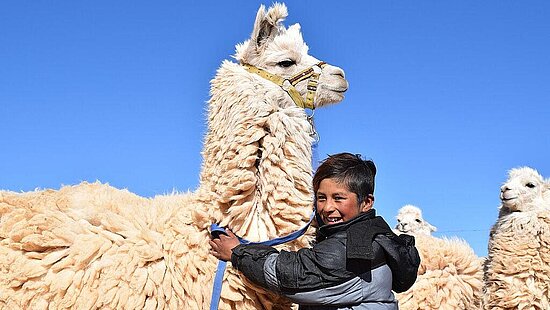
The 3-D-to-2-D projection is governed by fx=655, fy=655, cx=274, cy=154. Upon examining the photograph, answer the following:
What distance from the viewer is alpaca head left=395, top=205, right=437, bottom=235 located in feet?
34.9

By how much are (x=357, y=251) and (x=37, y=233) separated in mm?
1514

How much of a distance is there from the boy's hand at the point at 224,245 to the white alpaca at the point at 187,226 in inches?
1.3

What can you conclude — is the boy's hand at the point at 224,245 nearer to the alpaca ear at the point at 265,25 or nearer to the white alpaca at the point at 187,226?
the white alpaca at the point at 187,226

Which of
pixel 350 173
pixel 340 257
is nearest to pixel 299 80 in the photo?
pixel 350 173

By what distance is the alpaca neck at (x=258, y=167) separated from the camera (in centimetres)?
296

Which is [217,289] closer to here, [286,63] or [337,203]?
[337,203]

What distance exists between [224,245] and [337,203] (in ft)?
1.74

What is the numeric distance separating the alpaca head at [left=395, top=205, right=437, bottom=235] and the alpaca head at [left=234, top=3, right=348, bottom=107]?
7.34 m

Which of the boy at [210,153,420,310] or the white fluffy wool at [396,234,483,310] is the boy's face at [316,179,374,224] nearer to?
the boy at [210,153,420,310]

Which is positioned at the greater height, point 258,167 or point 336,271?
point 258,167

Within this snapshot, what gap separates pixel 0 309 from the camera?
9.68 ft

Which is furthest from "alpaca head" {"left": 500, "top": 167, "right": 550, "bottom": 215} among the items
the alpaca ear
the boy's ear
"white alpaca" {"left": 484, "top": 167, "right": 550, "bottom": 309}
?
the boy's ear

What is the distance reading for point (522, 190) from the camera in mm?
7160

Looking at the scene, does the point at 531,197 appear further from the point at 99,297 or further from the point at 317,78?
the point at 99,297
